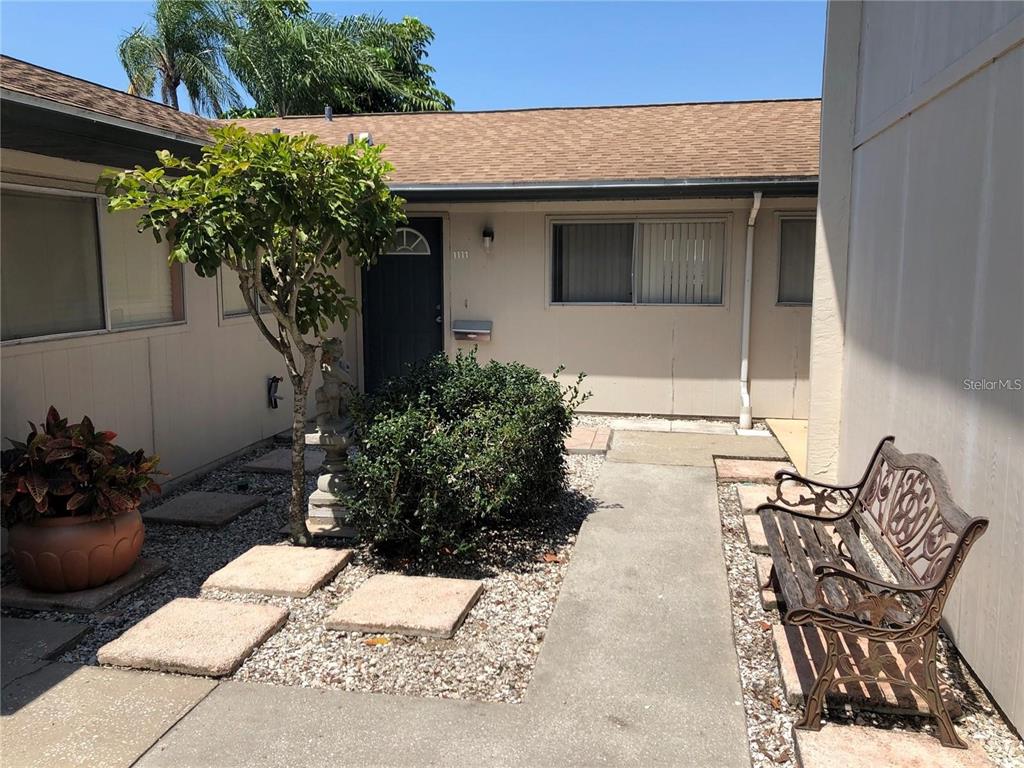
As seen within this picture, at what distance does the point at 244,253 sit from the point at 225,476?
2904 millimetres

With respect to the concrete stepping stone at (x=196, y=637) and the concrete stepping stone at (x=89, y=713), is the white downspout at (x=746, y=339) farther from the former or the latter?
the concrete stepping stone at (x=89, y=713)

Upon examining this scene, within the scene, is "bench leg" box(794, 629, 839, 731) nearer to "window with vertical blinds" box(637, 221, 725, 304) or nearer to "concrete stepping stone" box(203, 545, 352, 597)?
"concrete stepping stone" box(203, 545, 352, 597)

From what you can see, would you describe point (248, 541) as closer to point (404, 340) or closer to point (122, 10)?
point (404, 340)

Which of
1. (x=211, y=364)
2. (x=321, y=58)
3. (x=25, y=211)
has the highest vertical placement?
(x=321, y=58)

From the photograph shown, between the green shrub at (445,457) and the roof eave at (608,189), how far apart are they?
3.58 m

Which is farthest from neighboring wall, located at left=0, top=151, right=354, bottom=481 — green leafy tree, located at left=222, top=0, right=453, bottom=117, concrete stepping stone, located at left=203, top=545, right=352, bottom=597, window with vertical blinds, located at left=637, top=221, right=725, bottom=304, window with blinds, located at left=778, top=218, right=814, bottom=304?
green leafy tree, located at left=222, top=0, right=453, bottom=117

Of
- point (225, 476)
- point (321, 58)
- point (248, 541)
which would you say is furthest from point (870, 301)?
point (321, 58)

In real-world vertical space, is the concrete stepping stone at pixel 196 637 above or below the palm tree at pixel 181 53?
below

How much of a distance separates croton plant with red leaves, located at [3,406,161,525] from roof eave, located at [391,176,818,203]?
462 cm

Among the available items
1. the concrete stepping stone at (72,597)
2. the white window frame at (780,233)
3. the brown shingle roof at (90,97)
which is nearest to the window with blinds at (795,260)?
the white window frame at (780,233)

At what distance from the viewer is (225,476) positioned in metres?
6.40

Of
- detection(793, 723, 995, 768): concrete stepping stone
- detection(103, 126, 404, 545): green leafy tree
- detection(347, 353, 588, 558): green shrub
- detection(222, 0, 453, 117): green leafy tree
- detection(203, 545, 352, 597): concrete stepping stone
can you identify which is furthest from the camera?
detection(222, 0, 453, 117): green leafy tree

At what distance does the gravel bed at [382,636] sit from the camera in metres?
3.25

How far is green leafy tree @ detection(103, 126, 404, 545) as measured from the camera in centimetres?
394
